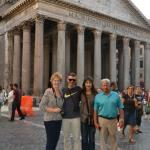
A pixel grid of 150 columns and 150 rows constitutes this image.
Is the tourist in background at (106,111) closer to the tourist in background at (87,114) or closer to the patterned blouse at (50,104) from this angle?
the tourist in background at (87,114)

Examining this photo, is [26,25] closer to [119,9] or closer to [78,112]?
[119,9]

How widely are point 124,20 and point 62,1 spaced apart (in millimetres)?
9700

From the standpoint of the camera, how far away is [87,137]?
280 inches

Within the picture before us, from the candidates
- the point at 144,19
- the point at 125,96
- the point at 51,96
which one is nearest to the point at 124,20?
the point at 144,19

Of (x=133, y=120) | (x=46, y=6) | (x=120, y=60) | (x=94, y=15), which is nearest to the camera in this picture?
(x=133, y=120)

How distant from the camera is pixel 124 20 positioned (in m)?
37.0

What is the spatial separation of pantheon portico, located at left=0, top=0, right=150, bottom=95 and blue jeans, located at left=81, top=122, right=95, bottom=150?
69.5 feet

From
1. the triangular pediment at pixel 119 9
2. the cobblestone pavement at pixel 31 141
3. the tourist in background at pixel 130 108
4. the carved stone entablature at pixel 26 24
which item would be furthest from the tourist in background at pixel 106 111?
the triangular pediment at pixel 119 9

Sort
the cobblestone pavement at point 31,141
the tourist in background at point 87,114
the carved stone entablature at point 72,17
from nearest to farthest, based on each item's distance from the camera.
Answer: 1. the tourist in background at point 87,114
2. the cobblestone pavement at point 31,141
3. the carved stone entablature at point 72,17

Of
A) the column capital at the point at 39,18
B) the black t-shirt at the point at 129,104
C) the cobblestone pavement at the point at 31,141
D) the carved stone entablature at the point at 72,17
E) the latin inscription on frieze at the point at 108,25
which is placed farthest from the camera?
the latin inscription on frieze at the point at 108,25

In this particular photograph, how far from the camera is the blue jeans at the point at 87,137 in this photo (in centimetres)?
706

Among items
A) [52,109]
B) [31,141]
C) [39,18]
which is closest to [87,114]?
[52,109]

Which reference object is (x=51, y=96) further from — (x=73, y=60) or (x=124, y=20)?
(x=73, y=60)

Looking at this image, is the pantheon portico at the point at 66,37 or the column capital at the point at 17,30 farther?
the column capital at the point at 17,30
